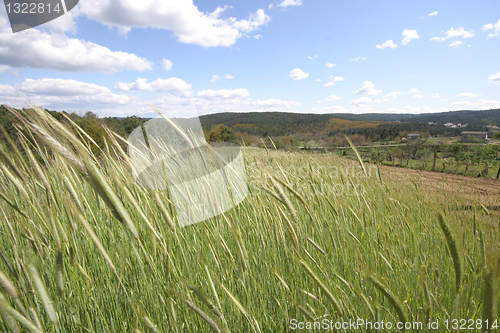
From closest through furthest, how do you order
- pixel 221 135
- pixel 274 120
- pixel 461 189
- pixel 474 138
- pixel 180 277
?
pixel 180 277
pixel 461 189
pixel 474 138
pixel 221 135
pixel 274 120

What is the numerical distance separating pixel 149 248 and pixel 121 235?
0.53ft

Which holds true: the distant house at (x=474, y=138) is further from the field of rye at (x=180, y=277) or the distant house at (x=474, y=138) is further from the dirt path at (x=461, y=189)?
the field of rye at (x=180, y=277)

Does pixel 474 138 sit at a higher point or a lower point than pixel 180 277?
higher

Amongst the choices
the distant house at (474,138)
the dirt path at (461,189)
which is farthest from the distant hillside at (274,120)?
the dirt path at (461,189)

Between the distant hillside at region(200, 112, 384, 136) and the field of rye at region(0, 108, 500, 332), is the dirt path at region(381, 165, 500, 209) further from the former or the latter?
the distant hillside at region(200, 112, 384, 136)

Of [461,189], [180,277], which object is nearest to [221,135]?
[461,189]

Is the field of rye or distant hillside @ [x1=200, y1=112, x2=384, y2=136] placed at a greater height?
distant hillside @ [x1=200, y1=112, x2=384, y2=136]

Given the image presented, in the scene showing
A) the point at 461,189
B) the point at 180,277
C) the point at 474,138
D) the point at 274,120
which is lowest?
the point at 461,189

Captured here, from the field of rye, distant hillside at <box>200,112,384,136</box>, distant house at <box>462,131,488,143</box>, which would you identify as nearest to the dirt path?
the field of rye

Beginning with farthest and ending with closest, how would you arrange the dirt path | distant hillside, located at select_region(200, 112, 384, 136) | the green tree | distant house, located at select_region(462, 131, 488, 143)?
distant hillside, located at select_region(200, 112, 384, 136), the green tree, distant house, located at select_region(462, 131, 488, 143), the dirt path

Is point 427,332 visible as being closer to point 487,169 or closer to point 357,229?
point 357,229

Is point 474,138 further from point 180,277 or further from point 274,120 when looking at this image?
point 274,120

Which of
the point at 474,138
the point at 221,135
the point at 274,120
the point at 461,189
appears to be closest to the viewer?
the point at 461,189

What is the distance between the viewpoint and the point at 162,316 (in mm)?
907
